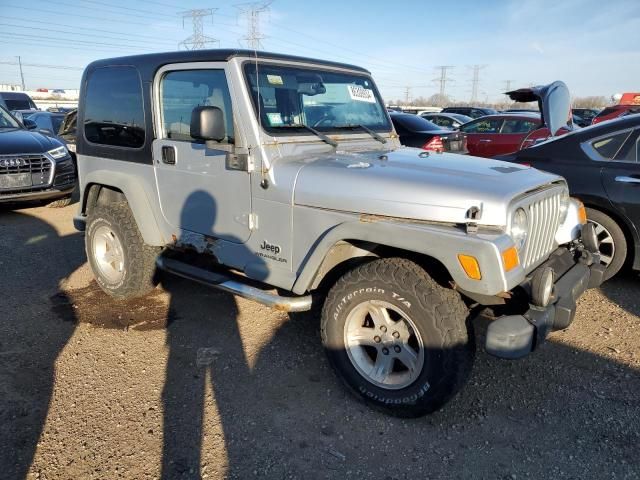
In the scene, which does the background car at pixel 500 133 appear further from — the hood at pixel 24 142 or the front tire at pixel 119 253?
the hood at pixel 24 142

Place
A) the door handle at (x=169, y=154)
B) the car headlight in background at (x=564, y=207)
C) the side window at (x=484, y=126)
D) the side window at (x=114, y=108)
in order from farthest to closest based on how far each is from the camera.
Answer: the side window at (x=484, y=126) < the side window at (x=114, y=108) < the door handle at (x=169, y=154) < the car headlight in background at (x=564, y=207)

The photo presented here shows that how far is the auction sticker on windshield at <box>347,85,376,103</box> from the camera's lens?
155 inches

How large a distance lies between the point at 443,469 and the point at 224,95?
2667 mm

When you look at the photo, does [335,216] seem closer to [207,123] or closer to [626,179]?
[207,123]

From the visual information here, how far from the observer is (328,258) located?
9.64 ft

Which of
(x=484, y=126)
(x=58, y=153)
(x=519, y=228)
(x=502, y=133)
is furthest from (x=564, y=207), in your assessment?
(x=484, y=126)

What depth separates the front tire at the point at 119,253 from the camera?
13.5 ft

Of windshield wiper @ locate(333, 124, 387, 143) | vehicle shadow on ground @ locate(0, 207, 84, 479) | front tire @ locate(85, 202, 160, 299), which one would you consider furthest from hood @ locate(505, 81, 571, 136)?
vehicle shadow on ground @ locate(0, 207, 84, 479)

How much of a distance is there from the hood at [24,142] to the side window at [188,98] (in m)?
4.72

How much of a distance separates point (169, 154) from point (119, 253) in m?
1.28

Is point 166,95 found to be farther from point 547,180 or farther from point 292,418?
point 547,180

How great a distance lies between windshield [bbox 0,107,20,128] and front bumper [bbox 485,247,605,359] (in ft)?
27.6

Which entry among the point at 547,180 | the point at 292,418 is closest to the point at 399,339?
the point at 292,418

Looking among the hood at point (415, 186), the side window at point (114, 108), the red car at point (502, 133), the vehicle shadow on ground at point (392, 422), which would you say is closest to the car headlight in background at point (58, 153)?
the side window at point (114, 108)
